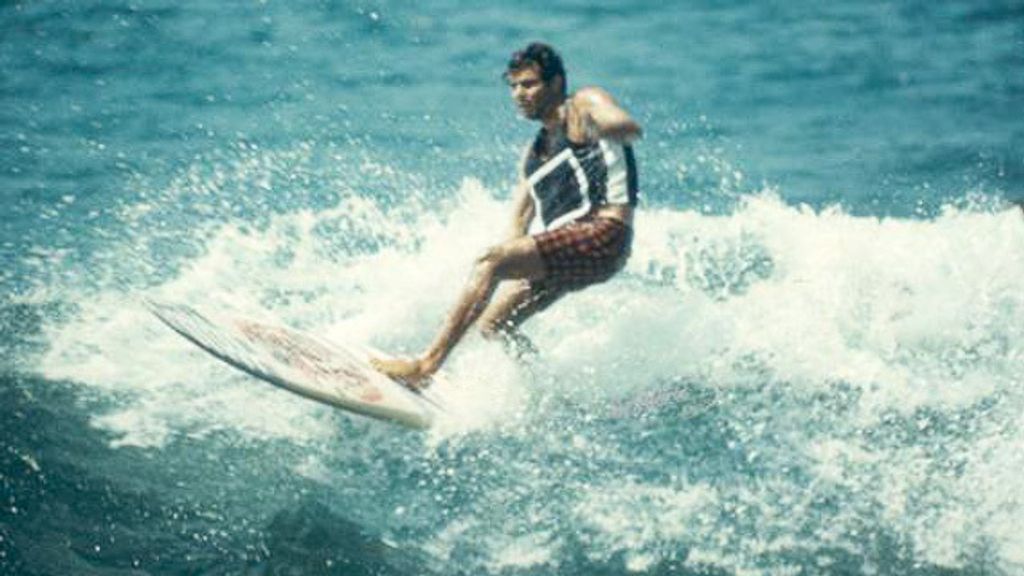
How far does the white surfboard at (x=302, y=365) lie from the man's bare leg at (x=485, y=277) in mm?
353

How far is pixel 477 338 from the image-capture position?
7.12 meters

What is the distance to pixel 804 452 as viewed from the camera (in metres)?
6.31

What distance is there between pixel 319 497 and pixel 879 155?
28.1 ft

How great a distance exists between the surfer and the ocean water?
2.27ft

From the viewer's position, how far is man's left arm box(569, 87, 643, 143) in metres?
5.84

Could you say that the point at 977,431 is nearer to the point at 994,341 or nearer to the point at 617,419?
the point at 994,341

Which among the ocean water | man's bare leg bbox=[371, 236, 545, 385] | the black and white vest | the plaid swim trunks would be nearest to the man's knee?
man's bare leg bbox=[371, 236, 545, 385]

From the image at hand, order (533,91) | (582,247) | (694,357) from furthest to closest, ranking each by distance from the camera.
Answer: (694,357) → (582,247) → (533,91)

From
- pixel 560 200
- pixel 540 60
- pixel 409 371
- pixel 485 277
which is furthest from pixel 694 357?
pixel 540 60

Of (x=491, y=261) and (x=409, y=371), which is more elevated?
(x=491, y=261)

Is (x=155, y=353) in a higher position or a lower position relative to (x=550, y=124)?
lower

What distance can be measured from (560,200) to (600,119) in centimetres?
61

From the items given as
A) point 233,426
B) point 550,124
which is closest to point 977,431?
point 550,124

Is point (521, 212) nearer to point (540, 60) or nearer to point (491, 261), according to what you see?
point (491, 261)
